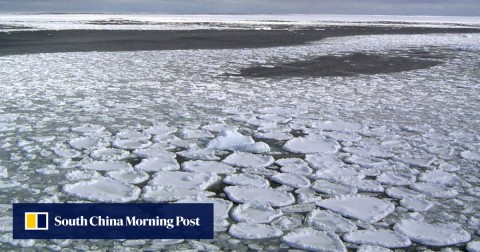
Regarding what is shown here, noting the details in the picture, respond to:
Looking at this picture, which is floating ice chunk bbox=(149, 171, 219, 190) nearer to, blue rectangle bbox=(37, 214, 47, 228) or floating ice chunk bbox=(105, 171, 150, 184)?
floating ice chunk bbox=(105, 171, 150, 184)

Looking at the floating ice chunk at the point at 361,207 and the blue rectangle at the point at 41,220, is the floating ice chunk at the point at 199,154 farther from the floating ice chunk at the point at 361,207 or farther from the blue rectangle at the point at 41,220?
the blue rectangle at the point at 41,220

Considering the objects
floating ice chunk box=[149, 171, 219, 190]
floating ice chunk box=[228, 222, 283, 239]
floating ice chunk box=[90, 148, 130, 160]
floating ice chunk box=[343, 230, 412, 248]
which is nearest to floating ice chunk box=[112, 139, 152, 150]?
floating ice chunk box=[90, 148, 130, 160]

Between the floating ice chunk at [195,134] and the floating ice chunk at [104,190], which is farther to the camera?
the floating ice chunk at [195,134]

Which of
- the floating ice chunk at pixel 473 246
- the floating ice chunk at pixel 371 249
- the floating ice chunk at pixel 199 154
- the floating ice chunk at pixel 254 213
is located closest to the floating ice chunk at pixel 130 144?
the floating ice chunk at pixel 199 154

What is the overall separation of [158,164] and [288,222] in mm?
1449

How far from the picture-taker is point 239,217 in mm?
2834

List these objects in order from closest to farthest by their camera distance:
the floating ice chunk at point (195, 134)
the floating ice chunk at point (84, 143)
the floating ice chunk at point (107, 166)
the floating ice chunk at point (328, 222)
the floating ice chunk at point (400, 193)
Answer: the floating ice chunk at point (328, 222) < the floating ice chunk at point (400, 193) < the floating ice chunk at point (107, 166) < the floating ice chunk at point (84, 143) < the floating ice chunk at point (195, 134)

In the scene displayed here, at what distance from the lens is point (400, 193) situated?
3260 mm

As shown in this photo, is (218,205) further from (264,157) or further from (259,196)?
(264,157)

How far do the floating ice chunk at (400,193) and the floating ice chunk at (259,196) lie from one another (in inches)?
28.3

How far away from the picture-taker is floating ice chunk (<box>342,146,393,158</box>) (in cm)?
414

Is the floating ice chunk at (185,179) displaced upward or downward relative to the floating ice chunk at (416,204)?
downward

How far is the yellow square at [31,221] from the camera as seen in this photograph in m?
2.63

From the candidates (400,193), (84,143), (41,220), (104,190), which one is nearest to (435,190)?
(400,193)
